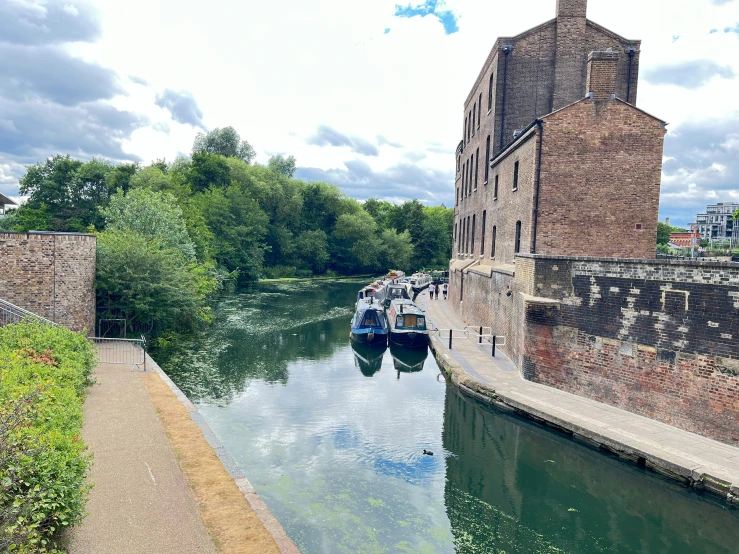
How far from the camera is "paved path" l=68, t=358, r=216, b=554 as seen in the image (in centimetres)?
584

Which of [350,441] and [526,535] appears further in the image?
[350,441]

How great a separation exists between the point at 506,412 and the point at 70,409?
9478 mm

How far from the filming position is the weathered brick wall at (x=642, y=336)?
993cm

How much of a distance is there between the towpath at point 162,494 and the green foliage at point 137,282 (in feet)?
25.9

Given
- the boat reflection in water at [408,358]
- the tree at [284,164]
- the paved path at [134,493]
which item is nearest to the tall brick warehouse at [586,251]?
the boat reflection in water at [408,358]

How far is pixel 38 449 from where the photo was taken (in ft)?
16.3

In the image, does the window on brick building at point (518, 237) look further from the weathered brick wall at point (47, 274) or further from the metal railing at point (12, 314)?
the metal railing at point (12, 314)

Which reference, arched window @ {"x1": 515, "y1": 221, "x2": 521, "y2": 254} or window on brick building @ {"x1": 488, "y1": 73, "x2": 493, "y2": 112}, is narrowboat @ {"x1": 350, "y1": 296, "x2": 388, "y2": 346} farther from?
window on brick building @ {"x1": 488, "y1": 73, "x2": 493, "y2": 112}

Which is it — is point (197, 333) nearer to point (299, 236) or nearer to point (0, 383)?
point (0, 383)

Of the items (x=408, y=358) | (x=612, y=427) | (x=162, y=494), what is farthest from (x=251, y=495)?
(x=408, y=358)

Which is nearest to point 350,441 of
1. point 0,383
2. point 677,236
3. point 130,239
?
point 0,383

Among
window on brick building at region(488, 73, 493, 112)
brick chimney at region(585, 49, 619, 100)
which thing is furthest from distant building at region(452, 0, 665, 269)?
window on brick building at region(488, 73, 493, 112)

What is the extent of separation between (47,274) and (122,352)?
308 centimetres

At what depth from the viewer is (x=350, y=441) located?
11422mm
